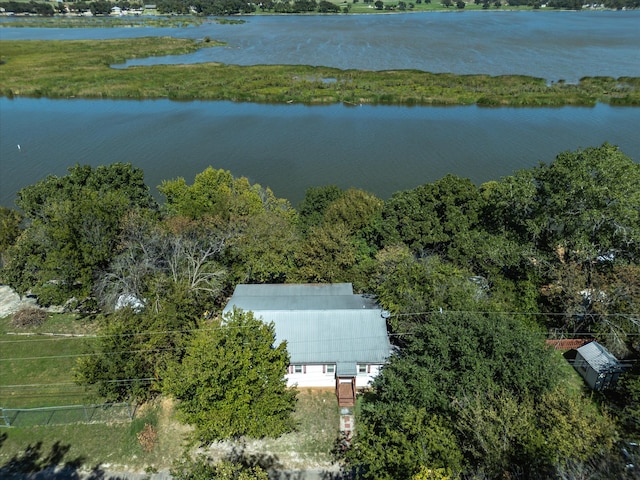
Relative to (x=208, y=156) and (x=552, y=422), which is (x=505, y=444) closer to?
(x=552, y=422)

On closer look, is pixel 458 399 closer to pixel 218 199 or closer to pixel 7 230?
pixel 218 199

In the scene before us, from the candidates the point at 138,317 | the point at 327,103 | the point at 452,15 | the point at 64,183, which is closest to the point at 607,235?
the point at 138,317

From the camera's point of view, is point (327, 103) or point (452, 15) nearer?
point (327, 103)

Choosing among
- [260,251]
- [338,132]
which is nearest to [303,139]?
[338,132]

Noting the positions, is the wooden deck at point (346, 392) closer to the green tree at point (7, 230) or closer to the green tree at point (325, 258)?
the green tree at point (325, 258)

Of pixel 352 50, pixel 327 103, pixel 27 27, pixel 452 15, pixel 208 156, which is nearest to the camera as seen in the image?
pixel 208 156

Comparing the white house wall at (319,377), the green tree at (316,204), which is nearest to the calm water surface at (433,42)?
the green tree at (316,204)

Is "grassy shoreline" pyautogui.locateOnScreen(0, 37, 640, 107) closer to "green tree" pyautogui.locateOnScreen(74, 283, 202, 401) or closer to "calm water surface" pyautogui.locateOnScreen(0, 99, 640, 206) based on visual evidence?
"calm water surface" pyautogui.locateOnScreen(0, 99, 640, 206)
